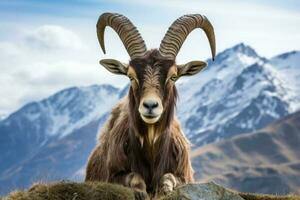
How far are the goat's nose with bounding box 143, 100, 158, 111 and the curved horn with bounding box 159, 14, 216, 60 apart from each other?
2869 millimetres

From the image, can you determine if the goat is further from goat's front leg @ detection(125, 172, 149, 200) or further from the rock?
the rock

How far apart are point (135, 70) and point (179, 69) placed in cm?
173

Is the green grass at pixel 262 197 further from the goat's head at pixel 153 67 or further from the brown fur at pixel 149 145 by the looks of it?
the goat's head at pixel 153 67

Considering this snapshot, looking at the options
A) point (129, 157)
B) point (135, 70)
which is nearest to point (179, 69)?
point (135, 70)

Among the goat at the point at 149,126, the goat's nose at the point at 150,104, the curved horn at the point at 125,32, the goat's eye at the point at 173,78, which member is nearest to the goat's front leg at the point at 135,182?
the goat at the point at 149,126

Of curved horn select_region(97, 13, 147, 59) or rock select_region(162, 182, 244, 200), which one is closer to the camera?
rock select_region(162, 182, 244, 200)

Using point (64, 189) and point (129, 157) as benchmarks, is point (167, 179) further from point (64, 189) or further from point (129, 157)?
point (64, 189)

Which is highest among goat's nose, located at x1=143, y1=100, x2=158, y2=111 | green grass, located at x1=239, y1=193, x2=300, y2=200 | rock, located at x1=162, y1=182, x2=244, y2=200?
goat's nose, located at x1=143, y1=100, x2=158, y2=111

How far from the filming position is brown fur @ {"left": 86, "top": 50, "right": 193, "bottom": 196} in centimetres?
2091

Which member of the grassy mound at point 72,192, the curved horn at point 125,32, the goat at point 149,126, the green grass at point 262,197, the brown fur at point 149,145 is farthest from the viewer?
the curved horn at point 125,32

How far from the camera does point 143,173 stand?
70.6ft

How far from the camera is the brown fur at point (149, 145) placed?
68.6 feet

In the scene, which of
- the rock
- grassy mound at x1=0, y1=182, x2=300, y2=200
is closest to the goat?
grassy mound at x1=0, y1=182, x2=300, y2=200

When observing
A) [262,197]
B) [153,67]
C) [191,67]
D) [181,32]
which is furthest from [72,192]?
[181,32]
